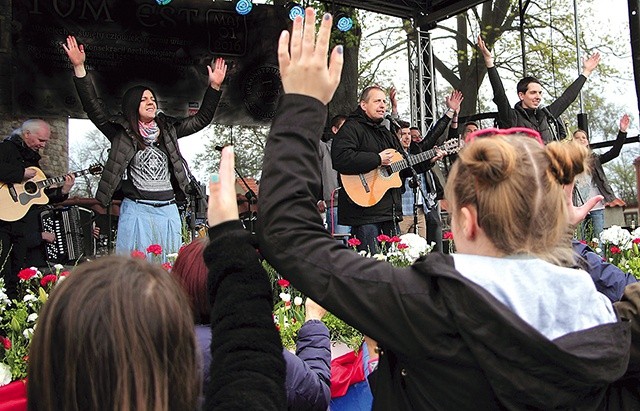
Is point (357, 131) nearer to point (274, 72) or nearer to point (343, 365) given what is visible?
point (343, 365)

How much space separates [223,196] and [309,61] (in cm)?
28

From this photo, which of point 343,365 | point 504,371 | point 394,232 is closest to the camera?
point 504,371

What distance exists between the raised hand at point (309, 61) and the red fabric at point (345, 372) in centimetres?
173

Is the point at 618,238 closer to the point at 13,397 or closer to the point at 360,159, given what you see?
the point at 360,159

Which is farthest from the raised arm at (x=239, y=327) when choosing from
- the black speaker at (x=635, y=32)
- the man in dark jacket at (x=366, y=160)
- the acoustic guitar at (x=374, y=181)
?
the black speaker at (x=635, y=32)

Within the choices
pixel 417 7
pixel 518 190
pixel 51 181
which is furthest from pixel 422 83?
pixel 518 190

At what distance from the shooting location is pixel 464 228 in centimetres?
123

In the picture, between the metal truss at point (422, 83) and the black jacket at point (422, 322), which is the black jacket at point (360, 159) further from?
the black jacket at point (422, 322)

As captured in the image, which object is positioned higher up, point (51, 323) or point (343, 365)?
point (51, 323)

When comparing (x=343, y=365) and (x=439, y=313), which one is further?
(x=343, y=365)

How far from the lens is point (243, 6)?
9789 millimetres

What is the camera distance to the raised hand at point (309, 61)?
3.86 feet

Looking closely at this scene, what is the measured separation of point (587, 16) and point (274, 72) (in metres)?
8.25

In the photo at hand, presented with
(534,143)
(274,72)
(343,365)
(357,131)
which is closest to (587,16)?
(274,72)
